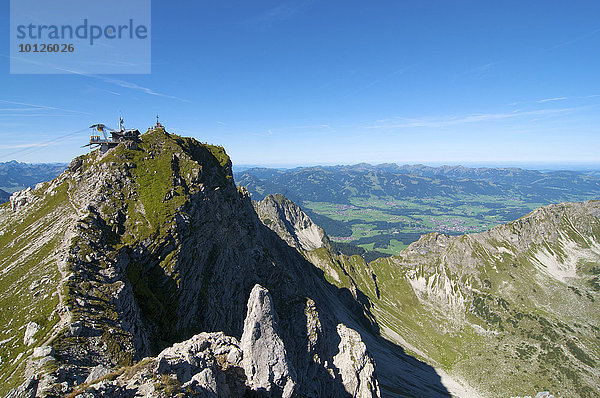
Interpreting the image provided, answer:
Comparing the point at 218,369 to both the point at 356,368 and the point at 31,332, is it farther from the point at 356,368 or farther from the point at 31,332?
the point at 356,368

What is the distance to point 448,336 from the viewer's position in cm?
19338

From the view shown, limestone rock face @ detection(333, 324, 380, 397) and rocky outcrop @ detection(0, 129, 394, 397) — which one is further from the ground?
rocky outcrop @ detection(0, 129, 394, 397)

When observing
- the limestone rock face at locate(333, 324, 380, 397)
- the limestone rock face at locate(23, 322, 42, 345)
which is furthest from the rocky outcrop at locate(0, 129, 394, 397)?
the limestone rock face at locate(333, 324, 380, 397)

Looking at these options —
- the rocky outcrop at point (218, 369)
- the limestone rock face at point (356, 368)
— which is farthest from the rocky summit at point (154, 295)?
the limestone rock face at point (356, 368)

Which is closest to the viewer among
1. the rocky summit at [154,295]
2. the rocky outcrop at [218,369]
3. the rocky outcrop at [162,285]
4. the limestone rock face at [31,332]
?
the rocky outcrop at [218,369]

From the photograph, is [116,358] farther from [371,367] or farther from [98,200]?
[371,367]

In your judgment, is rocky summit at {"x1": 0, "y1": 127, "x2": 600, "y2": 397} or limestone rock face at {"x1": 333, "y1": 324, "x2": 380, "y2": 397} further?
limestone rock face at {"x1": 333, "y1": 324, "x2": 380, "y2": 397}

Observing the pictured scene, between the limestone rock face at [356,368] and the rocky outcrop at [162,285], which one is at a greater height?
the rocky outcrop at [162,285]

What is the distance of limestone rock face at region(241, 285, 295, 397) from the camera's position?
29.4m

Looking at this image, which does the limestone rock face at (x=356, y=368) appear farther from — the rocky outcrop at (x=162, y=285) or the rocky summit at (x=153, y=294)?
the rocky outcrop at (x=162, y=285)

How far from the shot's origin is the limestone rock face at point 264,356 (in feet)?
96.5

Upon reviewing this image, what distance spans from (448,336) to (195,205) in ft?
705

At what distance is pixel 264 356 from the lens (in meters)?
30.5

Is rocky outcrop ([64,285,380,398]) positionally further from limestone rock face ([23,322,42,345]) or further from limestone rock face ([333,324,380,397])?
limestone rock face ([333,324,380,397])
